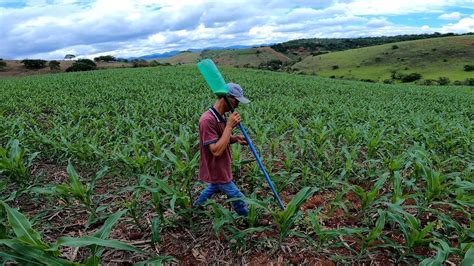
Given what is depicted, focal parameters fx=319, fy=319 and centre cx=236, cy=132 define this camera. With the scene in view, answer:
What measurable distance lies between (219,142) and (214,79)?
0.58 meters

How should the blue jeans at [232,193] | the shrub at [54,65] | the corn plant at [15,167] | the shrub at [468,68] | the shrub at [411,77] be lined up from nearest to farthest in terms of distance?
the blue jeans at [232,193], the corn plant at [15,167], the shrub at [54,65], the shrub at [411,77], the shrub at [468,68]

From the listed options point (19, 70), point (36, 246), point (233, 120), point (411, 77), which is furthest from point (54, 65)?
point (411, 77)

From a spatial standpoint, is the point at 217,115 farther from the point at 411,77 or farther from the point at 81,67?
the point at 411,77

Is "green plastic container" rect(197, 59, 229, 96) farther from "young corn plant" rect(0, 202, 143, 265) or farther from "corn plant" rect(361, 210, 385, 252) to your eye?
"corn plant" rect(361, 210, 385, 252)

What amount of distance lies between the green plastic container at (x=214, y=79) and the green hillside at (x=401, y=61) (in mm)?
57888

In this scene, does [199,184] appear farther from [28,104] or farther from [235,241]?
[28,104]

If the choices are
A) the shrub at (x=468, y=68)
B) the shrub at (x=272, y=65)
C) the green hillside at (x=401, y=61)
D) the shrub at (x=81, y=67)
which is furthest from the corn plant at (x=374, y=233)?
the shrub at (x=272, y=65)

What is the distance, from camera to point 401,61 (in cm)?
6612

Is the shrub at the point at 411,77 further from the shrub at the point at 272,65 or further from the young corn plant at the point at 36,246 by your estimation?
the young corn plant at the point at 36,246

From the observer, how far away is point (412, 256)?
2.66m

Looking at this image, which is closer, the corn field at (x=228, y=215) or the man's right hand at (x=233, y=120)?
the corn field at (x=228, y=215)

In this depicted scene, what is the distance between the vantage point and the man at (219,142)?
2773 mm

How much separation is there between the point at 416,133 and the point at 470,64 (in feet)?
212

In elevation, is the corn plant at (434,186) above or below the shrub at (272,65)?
below
